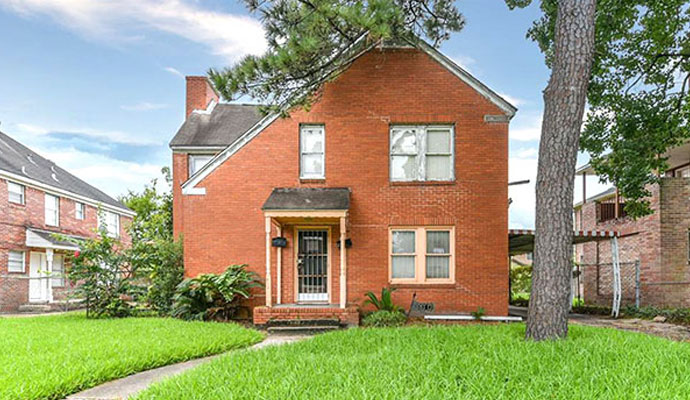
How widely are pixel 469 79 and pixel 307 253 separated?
6402 mm

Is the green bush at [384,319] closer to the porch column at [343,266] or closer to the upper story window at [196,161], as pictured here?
the porch column at [343,266]

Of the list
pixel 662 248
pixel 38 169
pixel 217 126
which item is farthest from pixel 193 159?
pixel 662 248

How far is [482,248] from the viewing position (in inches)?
433

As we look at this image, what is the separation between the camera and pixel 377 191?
1122 centimetres

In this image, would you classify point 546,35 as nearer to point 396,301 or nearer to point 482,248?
point 482,248

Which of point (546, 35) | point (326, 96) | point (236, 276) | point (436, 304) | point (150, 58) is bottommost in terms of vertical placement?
point (436, 304)

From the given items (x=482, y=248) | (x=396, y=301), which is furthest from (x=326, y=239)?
(x=482, y=248)

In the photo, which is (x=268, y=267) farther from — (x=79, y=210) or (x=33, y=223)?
(x=79, y=210)

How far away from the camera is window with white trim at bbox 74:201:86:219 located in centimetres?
2186

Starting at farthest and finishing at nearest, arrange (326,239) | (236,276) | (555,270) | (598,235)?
(598,235) → (326,239) → (236,276) → (555,270)

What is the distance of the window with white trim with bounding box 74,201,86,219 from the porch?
16.0 metres

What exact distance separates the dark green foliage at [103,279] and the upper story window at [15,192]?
8333 millimetres

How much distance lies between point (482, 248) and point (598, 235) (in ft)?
14.7

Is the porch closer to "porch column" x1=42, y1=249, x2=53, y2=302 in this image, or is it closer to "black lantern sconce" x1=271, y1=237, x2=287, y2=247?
"black lantern sconce" x1=271, y1=237, x2=287, y2=247
